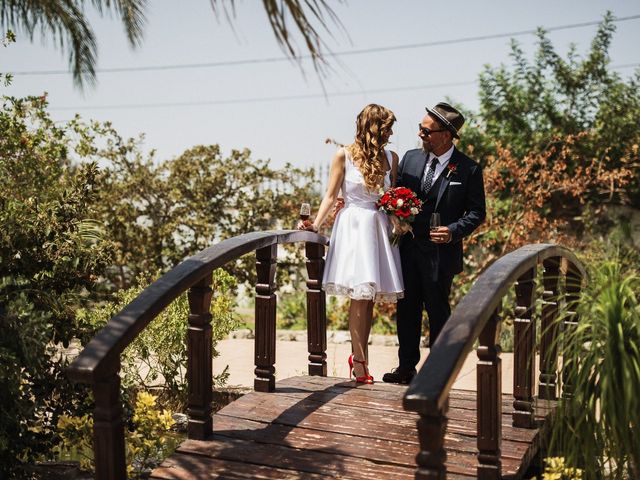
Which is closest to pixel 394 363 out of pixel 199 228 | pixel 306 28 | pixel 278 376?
pixel 278 376

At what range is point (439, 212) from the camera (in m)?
5.74

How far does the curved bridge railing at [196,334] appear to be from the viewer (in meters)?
3.77

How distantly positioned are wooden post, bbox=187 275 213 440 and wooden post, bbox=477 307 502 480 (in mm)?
1332

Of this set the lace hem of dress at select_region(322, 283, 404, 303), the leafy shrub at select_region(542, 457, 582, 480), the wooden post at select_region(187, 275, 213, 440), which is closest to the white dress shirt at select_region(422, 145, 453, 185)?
the lace hem of dress at select_region(322, 283, 404, 303)

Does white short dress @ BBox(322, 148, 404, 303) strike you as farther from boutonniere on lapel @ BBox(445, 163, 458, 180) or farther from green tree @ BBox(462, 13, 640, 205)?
green tree @ BBox(462, 13, 640, 205)

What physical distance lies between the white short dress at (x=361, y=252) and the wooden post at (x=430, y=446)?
2.30 metres

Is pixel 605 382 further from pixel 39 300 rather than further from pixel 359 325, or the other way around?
pixel 39 300

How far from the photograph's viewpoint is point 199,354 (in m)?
4.50

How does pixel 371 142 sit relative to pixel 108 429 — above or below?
above

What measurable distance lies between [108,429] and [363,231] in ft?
7.86

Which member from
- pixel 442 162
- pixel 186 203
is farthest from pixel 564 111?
pixel 442 162

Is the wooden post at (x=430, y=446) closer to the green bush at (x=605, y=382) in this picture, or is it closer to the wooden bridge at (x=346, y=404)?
the wooden bridge at (x=346, y=404)

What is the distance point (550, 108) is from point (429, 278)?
9.19 m

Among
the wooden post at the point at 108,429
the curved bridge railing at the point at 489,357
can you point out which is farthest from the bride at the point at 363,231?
the wooden post at the point at 108,429
